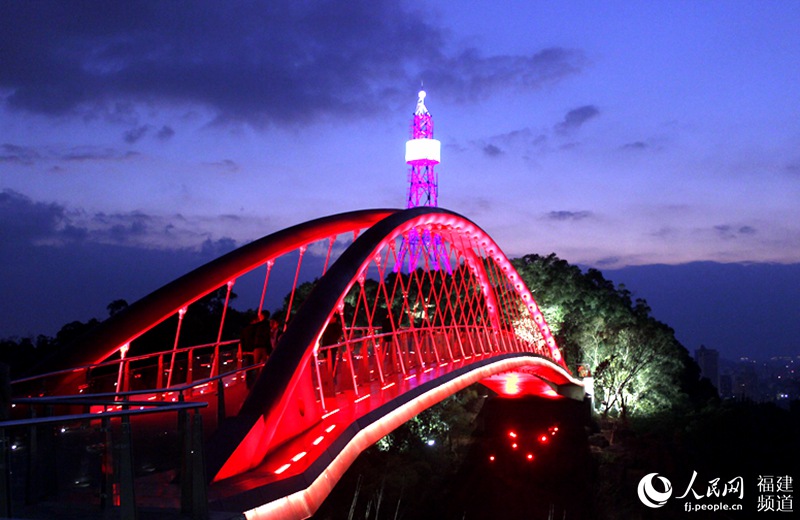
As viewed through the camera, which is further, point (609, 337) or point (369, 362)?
point (609, 337)

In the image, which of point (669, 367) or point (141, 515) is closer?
point (141, 515)

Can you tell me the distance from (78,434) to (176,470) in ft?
3.64

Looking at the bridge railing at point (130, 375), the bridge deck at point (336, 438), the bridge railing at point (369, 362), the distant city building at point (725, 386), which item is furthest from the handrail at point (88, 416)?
the distant city building at point (725, 386)

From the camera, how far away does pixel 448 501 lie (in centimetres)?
3120

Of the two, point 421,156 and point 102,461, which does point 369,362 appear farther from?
point 421,156

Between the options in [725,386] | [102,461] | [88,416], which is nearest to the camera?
[88,416]

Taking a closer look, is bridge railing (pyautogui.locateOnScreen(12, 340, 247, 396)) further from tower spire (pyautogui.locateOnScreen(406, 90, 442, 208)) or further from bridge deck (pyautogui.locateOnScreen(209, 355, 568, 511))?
tower spire (pyautogui.locateOnScreen(406, 90, 442, 208))

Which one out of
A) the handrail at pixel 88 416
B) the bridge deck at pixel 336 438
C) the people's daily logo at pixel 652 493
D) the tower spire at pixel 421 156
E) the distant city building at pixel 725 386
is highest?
the tower spire at pixel 421 156

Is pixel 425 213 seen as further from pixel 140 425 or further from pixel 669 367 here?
pixel 669 367

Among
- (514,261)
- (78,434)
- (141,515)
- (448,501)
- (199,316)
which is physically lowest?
(448,501)

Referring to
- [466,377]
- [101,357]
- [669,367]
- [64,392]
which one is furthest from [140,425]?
[669,367]

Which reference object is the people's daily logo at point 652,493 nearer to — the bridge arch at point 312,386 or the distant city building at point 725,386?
the bridge arch at point 312,386

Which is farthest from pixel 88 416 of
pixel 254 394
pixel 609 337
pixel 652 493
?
pixel 609 337

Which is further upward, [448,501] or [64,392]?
[64,392]
